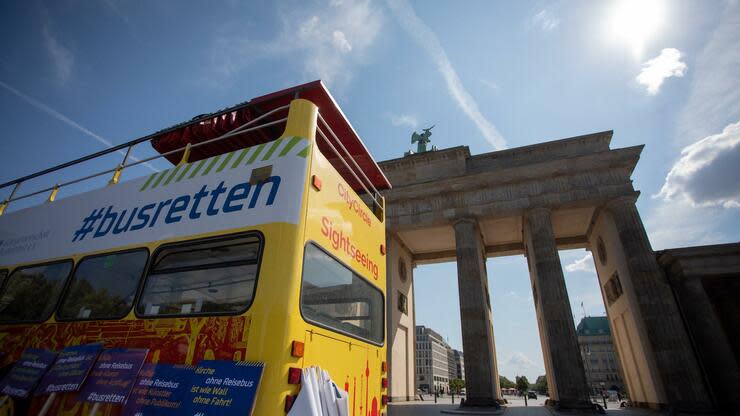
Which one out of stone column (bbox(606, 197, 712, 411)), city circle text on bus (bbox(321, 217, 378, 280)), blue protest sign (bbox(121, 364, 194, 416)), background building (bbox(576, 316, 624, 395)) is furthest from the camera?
background building (bbox(576, 316, 624, 395))

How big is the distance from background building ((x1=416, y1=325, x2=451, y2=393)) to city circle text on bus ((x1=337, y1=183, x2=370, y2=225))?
110 m

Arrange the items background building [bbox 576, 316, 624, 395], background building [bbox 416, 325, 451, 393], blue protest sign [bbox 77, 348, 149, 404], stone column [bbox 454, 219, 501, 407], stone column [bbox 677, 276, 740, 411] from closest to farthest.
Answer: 1. blue protest sign [bbox 77, 348, 149, 404]
2. stone column [bbox 677, 276, 740, 411]
3. stone column [bbox 454, 219, 501, 407]
4. background building [bbox 576, 316, 624, 395]
5. background building [bbox 416, 325, 451, 393]

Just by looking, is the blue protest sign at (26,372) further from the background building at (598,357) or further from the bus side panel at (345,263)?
the background building at (598,357)

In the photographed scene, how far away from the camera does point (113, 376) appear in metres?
3.37

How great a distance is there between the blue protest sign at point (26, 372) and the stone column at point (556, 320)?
16.7 meters

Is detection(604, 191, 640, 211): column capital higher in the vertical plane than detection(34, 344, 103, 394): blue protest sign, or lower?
higher

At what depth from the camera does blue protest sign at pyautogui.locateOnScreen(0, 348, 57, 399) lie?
392 centimetres

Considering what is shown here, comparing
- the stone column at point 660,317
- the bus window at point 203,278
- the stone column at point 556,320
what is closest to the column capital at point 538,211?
the stone column at point 556,320

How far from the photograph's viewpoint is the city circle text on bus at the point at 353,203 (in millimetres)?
4447

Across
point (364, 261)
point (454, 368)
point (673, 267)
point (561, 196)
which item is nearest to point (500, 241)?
point (561, 196)

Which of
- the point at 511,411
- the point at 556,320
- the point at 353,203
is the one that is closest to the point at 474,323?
the point at 556,320

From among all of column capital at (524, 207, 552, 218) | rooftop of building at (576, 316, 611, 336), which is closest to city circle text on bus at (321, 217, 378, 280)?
column capital at (524, 207, 552, 218)

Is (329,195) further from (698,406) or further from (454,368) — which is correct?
(454,368)

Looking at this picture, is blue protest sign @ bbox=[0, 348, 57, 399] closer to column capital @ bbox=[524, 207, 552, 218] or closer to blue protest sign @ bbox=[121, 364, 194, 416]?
blue protest sign @ bbox=[121, 364, 194, 416]
